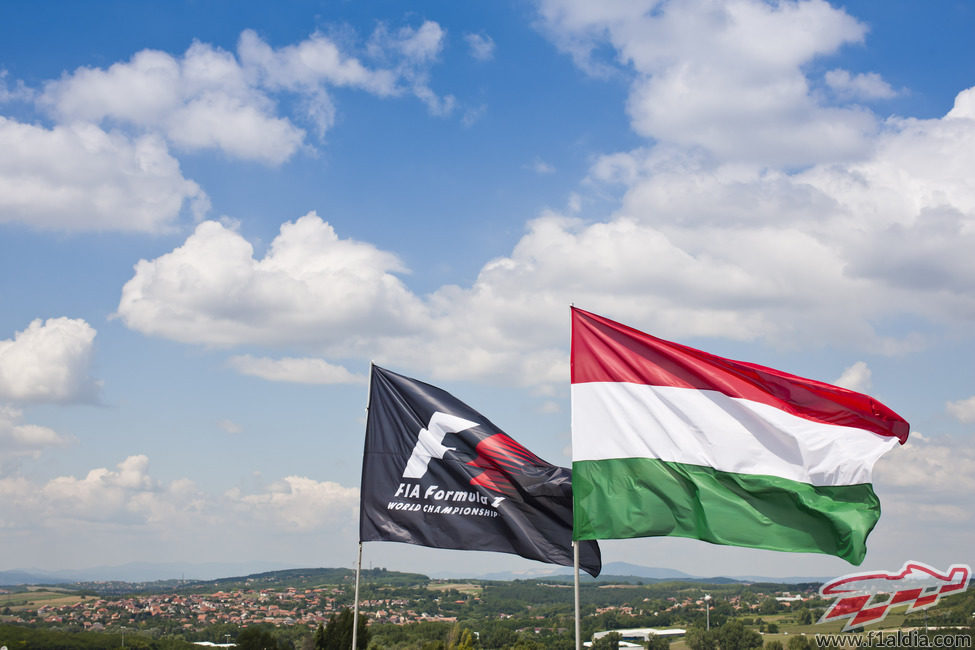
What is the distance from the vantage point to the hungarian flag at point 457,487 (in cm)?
1464

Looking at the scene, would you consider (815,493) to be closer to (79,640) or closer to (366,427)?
(366,427)

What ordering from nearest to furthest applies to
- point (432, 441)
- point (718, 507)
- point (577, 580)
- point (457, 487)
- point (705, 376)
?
point (577, 580) < point (718, 507) < point (705, 376) < point (457, 487) < point (432, 441)

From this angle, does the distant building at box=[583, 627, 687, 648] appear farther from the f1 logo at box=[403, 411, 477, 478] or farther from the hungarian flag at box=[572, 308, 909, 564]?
the hungarian flag at box=[572, 308, 909, 564]

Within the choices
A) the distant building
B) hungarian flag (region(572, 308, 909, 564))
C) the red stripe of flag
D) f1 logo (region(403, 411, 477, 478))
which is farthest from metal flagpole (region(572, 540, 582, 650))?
the distant building

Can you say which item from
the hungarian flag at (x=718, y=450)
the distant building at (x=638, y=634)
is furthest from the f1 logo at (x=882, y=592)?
the distant building at (x=638, y=634)

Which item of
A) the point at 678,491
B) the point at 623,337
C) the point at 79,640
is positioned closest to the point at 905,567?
the point at 678,491

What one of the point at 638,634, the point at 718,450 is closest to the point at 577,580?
the point at 718,450

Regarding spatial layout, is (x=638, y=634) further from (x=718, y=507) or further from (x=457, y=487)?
(x=718, y=507)

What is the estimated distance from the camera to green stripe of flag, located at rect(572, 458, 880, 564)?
42.8 ft

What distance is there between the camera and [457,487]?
1490 cm

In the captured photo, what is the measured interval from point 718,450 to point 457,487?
4657 mm

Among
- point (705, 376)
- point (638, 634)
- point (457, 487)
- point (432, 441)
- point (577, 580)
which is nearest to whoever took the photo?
point (577, 580)

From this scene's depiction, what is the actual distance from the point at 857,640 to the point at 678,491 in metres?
6.74

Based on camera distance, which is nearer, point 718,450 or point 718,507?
point 718,507
